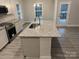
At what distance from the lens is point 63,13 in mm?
7555

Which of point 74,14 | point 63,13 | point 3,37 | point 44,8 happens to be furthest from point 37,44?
point 44,8

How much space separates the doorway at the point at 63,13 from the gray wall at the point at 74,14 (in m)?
0.30

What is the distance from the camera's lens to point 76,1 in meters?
7.16

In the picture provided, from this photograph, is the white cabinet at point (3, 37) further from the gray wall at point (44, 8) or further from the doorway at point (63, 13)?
the gray wall at point (44, 8)

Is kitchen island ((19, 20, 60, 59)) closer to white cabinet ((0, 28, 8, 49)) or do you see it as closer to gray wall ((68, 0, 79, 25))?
white cabinet ((0, 28, 8, 49))

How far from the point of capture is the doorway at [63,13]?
24.3ft

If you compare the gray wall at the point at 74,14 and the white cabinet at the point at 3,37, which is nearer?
the white cabinet at the point at 3,37

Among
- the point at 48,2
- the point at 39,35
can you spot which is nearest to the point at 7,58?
the point at 39,35

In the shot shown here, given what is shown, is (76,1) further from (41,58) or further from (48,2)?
(41,58)

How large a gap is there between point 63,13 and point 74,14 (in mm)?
855

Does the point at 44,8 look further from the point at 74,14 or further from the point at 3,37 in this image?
the point at 3,37

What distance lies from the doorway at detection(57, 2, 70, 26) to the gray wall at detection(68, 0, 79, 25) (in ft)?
0.99

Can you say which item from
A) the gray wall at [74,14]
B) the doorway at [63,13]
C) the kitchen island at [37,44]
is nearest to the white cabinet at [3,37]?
the kitchen island at [37,44]

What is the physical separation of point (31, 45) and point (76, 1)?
238 inches
